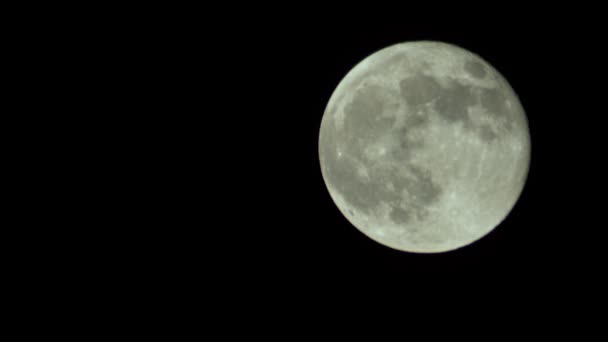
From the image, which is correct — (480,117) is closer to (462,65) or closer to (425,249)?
(462,65)

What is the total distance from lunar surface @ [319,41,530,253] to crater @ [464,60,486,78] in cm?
1

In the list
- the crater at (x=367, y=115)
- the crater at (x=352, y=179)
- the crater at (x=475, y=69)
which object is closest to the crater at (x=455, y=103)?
the crater at (x=475, y=69)

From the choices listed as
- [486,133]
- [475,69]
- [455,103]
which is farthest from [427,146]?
[475,69]

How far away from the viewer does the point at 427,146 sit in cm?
446

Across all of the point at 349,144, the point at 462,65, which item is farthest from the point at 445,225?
the point at 462,65

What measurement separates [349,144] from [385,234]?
995mm

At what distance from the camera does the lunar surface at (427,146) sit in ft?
14.8

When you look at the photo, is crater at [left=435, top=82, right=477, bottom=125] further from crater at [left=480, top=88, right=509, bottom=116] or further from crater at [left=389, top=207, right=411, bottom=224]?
crater at [left=389, top=207, right=411, bottom=224]

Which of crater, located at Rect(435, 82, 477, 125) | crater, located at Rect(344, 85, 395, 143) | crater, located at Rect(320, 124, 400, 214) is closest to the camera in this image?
crater, located at Rect(435, 82, 477, 125)

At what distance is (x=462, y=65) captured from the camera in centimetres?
484

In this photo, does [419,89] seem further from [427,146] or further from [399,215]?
[399,215]

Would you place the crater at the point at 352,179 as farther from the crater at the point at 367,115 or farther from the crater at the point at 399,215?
the crater at the point at 367,115

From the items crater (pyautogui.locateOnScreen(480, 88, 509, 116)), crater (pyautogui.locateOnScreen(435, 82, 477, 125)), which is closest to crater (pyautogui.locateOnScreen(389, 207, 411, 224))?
crater (pyautogui.locateOnScreen(435, 82, 477, 125))

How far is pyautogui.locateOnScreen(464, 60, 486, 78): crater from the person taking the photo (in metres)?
4.82
